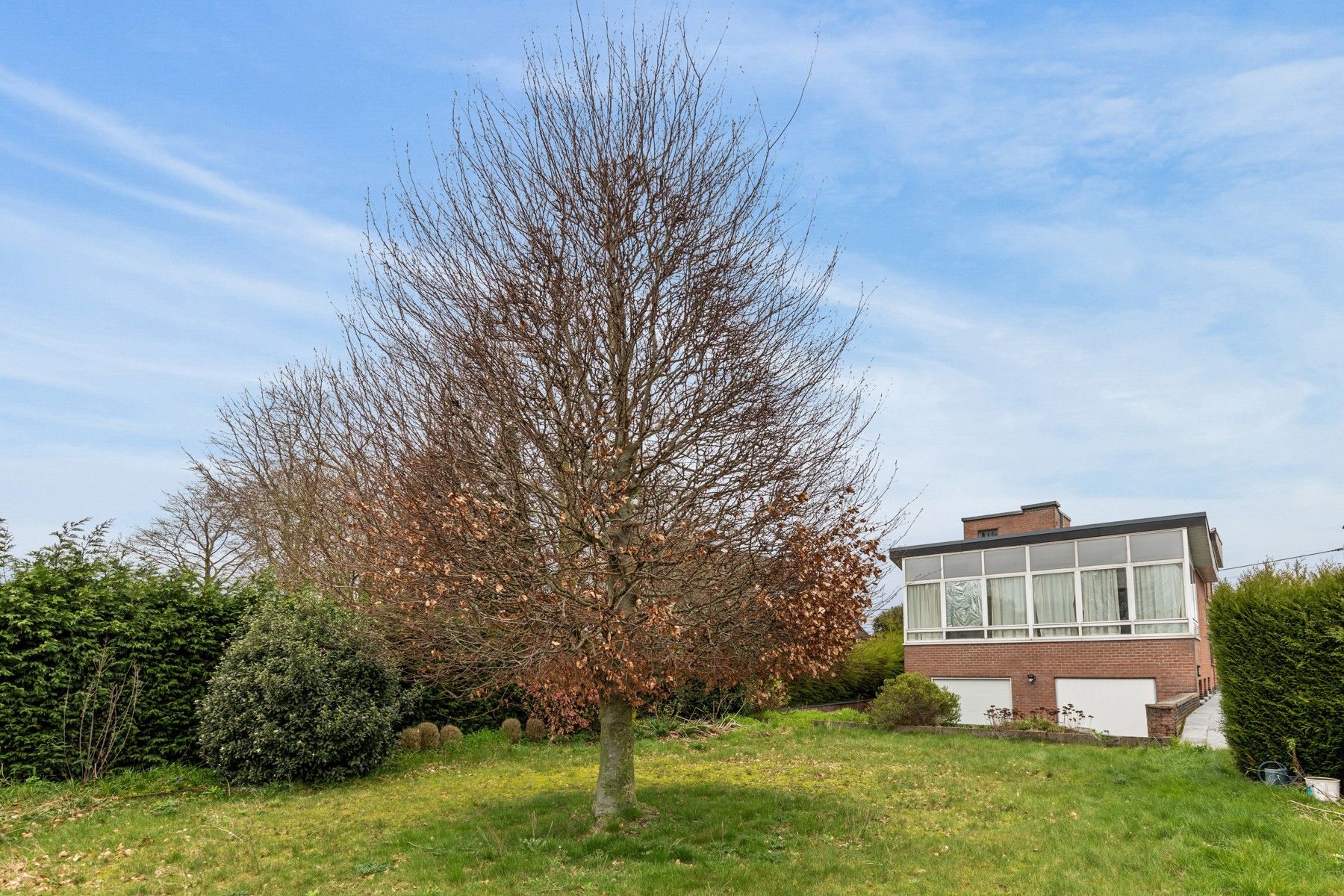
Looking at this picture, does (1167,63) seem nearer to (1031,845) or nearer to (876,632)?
(1031,845)

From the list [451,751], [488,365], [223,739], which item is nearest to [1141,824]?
[488,365]

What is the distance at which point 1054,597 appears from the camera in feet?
67.4

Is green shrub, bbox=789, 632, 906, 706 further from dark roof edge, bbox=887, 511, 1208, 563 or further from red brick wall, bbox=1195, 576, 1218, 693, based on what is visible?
red brick wall, bbox=1195, 576, 1218, 693

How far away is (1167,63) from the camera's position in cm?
1037

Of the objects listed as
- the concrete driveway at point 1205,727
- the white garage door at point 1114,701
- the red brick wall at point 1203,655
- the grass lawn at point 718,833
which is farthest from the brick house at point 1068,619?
the grass lawn at point 718,833

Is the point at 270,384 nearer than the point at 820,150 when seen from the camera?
No

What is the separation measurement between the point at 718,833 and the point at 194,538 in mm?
25991

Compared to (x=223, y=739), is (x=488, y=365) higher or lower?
higher

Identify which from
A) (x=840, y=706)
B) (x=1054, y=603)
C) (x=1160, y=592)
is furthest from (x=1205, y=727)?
(x=840, y=706)

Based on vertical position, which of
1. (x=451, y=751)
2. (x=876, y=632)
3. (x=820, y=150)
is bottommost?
(x=451, y=751)

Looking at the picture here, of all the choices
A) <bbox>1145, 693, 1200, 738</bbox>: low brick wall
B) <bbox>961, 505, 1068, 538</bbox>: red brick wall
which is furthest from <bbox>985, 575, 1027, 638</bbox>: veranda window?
<bbox>961, 505, 1068, 538</bbox>: red brick wall

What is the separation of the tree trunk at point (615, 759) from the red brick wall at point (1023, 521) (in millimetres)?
24818

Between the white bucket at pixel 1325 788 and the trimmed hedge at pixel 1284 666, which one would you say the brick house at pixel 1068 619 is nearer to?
the trimmed hedge at pixel 1284 666

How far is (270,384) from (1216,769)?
23.2 meters
